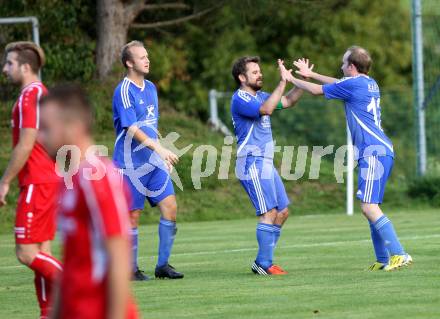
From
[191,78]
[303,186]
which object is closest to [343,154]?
[303,186]

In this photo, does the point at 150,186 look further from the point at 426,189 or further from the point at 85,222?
the point at 426,189

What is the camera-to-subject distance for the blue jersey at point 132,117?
11.8 meters

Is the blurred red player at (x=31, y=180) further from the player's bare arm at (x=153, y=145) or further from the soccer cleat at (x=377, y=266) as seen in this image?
the soccer cleat at (x=377, y=266)

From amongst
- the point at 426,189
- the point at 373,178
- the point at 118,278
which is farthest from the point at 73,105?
the point at 426,189

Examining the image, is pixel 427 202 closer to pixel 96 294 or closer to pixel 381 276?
pixel 381 276

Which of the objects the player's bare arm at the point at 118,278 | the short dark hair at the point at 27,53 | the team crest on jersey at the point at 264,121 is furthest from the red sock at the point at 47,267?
the team crest on jersey at the point at 264,121

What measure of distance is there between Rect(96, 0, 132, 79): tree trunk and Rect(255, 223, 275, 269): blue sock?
18.0 m

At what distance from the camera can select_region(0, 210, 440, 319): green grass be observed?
8.93 metres

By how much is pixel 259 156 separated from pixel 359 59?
1405 millimetres

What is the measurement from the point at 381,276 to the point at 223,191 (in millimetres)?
15367

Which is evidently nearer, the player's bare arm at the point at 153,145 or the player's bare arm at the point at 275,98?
the player's bare arm at the point at 153,145

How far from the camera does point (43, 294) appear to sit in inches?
321

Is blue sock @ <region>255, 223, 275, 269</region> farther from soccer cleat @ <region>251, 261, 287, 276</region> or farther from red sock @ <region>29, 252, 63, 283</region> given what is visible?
red sock @ <region>29, 252, 63, 283</region>

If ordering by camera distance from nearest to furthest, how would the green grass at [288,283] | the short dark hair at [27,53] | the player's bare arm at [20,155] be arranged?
1. the player's bare arm at [20,155]
2. the short dark hair at [27,53]
3. the green grass at [288,283]
